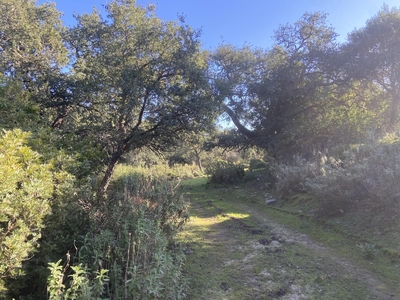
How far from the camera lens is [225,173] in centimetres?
1473

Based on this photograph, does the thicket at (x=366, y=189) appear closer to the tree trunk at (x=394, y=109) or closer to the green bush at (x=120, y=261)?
the green bush at (x=120, y=261)

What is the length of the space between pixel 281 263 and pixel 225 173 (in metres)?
10.5

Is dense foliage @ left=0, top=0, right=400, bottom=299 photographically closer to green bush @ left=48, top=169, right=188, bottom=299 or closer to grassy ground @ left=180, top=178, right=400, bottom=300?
green bush @ left=48, top=169, right=188, bottom=299

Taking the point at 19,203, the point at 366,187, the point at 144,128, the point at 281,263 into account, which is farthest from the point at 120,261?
the point at 144,128

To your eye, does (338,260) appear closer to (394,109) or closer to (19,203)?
(19,203)

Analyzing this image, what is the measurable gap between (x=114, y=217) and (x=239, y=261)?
236cm

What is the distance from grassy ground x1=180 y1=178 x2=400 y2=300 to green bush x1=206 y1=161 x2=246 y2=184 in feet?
24.6

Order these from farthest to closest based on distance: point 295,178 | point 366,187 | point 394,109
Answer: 1. point 394,109
2. point 295,178
3. point 366,187

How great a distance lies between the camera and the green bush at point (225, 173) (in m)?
14.5

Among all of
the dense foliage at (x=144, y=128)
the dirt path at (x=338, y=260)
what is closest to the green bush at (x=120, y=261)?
the dense foliage at (x=144, y=128)

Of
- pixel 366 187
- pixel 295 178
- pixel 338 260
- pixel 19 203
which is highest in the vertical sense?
pixel 19 203

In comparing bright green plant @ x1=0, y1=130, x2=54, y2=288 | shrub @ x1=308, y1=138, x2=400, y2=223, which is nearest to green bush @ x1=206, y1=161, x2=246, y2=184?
shrub @ x1=308, y1=138, x2=400, y2=223

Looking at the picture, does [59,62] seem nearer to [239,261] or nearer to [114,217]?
[114,217]

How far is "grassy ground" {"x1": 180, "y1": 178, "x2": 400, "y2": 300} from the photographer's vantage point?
346cm
